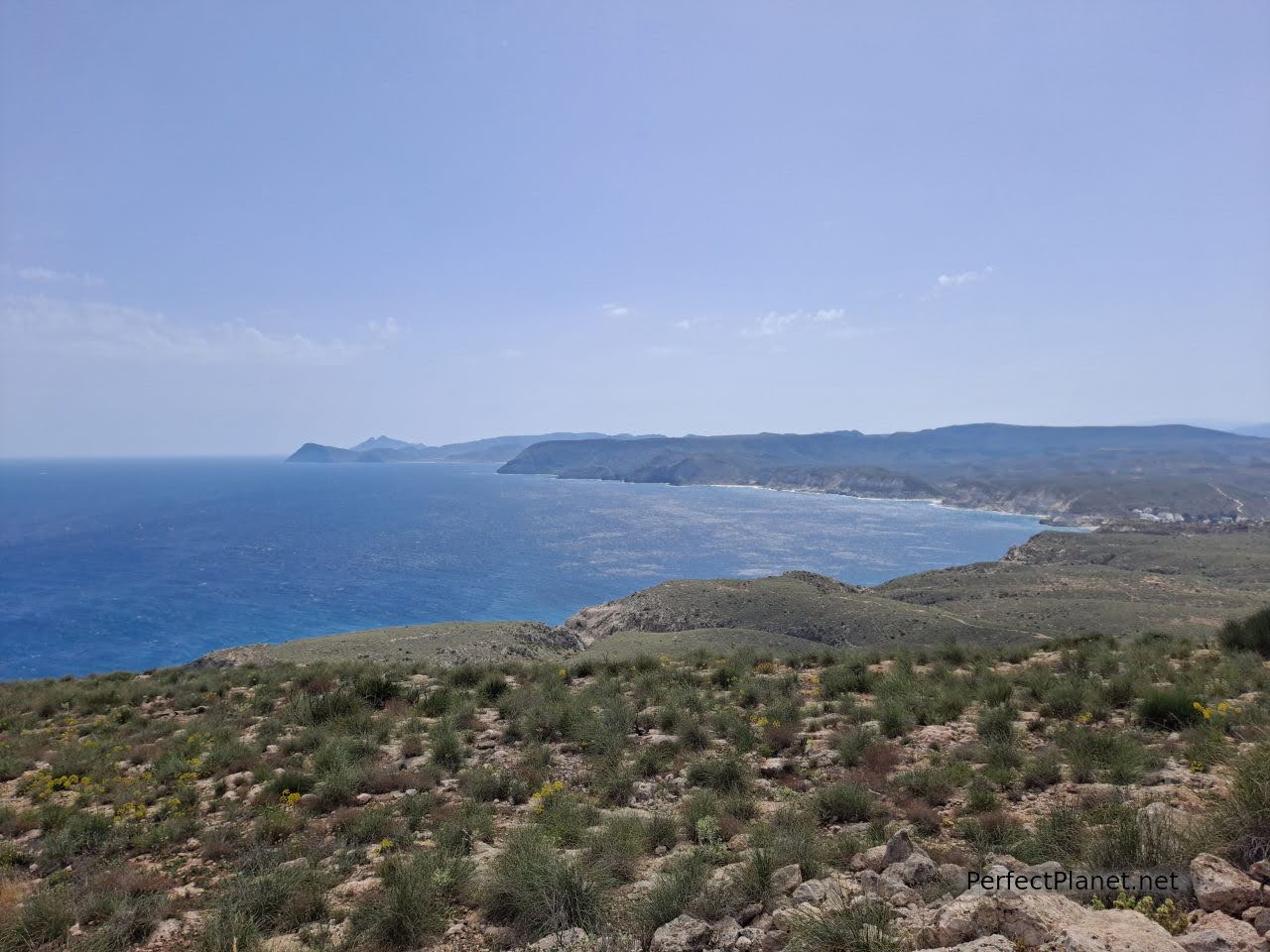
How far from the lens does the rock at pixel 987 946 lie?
3355mm

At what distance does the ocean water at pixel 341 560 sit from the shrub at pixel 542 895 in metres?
67.4

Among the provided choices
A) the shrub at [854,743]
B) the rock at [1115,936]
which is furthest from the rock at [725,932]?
the shrub at [854,743]

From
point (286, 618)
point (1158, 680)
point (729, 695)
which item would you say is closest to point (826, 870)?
point (729, 695)

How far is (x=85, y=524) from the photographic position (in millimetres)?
135750

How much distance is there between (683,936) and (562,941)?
1031mm

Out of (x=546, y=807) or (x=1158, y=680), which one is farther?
(x=1158, y=680)

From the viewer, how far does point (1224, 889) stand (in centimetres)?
374

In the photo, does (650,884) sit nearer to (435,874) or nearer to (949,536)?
(435,874)

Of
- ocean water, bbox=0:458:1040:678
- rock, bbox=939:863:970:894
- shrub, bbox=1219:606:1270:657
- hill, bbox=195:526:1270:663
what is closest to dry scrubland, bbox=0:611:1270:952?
rock, bbox=939:863:970:894

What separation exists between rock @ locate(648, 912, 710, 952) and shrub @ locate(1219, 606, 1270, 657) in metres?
16.3

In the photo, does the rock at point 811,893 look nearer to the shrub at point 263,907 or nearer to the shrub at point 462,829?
the shrub at point 462,829

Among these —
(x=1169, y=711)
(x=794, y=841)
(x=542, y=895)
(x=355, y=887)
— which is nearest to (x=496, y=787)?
(x=355, y=887)

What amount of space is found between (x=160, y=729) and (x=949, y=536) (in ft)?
591

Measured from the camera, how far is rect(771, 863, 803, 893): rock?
5.06m
